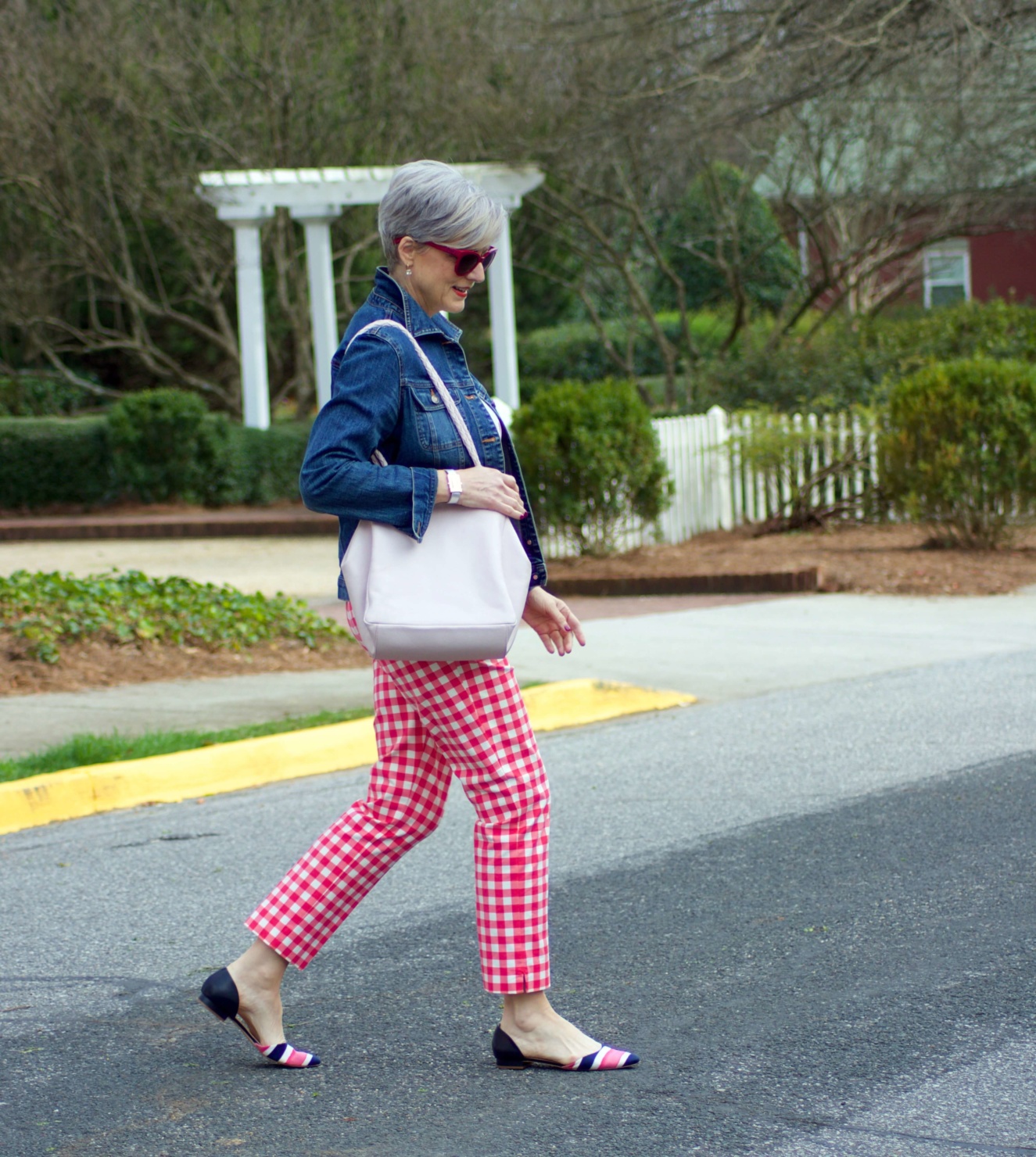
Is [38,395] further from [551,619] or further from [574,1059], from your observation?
[574,1059]

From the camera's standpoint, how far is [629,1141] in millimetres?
3078

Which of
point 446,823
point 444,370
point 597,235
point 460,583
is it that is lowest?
point 446,823

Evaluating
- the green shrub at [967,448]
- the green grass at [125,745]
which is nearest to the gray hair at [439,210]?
the green grass at [125,745]

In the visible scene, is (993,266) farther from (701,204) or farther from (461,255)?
(461,255)

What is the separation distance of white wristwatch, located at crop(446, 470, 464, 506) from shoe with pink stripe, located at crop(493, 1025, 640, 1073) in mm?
1157

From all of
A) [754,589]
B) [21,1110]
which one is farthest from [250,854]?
[754,589]

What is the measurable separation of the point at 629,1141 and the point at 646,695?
213 inches

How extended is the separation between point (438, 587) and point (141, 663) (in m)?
6.45

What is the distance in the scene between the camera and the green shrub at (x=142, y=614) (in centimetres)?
945

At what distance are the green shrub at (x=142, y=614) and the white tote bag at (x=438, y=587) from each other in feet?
20.4

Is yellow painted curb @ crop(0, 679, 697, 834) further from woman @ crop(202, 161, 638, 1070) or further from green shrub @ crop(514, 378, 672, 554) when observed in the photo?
green shrub @ crop(514, 378, 672, 554)

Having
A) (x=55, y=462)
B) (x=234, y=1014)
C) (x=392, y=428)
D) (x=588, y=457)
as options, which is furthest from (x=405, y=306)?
(x=55, y=462)

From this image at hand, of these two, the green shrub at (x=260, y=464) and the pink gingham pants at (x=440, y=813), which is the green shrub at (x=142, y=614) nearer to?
the pink gingham pants at (x=440, y=813)

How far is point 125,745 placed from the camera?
6809 mm
